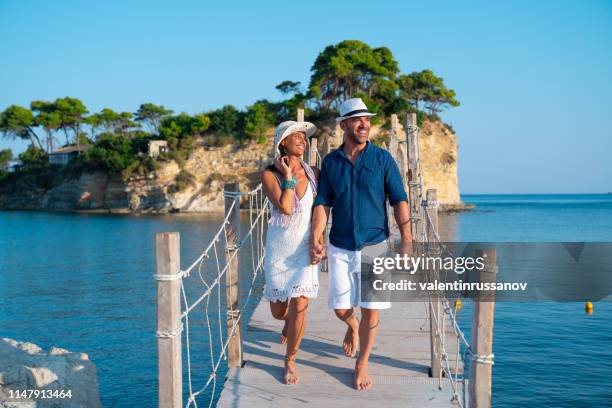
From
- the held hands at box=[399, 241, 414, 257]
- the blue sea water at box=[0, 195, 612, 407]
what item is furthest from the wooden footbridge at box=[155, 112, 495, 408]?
the blue sea water at box=[0, 195, 612, 407]

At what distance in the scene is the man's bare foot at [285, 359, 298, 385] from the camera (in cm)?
321

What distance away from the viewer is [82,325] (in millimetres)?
9406

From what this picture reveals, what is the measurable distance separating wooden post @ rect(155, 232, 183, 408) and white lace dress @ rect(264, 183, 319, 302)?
3.12 feet

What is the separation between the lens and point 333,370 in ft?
11.1

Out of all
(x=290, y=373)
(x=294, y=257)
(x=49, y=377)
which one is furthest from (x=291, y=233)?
(x=49, y=377)

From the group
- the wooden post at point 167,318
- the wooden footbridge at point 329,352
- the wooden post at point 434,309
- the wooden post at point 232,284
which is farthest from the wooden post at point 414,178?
the wooden post at point 167,318

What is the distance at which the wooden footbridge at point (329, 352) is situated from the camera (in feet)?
7.41

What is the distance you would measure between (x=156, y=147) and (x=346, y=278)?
42.3 meters

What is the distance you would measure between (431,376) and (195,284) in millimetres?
10421

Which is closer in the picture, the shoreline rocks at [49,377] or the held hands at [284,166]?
the held hands at [284,166]

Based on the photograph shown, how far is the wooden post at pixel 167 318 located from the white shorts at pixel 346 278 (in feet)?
3.42

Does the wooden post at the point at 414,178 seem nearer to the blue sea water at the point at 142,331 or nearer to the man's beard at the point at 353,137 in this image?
the man's beard at the point at 353,137

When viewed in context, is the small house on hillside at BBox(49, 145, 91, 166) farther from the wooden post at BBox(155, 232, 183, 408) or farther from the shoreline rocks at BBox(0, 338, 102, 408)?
the wooden post at BBox(155, 232, 183, 408)

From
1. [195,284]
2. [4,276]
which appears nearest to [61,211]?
[4,276]
